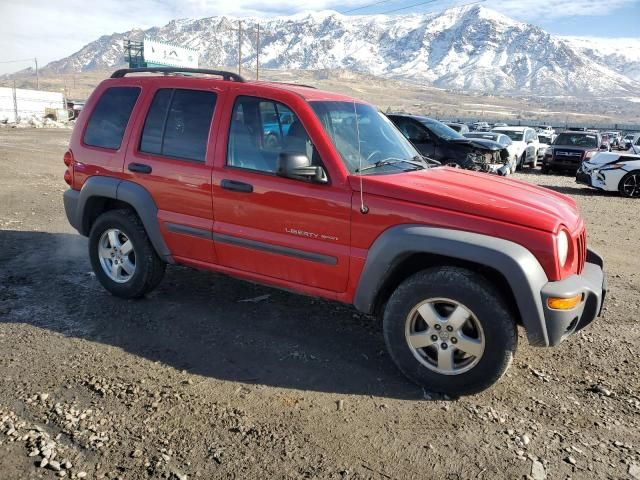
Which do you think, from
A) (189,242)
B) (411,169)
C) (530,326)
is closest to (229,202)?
(189,242)

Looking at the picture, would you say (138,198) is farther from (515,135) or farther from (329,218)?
(515,135)

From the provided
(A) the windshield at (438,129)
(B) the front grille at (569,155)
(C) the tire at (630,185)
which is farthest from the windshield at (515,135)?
(A) the windshield at (438,129)

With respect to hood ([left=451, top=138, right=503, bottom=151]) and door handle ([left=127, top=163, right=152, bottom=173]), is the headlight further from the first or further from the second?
hood ([left=451, top=138, right=503, bottom=151])

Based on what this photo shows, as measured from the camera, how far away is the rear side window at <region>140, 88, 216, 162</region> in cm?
437

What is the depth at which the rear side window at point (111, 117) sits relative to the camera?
483 centimetres

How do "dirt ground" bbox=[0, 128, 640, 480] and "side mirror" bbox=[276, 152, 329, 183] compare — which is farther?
"side mirror" bbox=[276, 152, 329, 183]

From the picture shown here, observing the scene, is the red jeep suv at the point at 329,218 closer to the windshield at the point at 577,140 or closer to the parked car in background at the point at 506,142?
the parked car in background at the point at 506,142

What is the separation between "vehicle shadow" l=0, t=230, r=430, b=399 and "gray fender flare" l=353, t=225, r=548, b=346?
72 centimetres

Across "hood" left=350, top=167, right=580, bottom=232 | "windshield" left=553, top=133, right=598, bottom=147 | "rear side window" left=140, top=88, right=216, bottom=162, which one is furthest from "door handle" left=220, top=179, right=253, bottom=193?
"windshield" left=553, top=133, right=598, bottom=147

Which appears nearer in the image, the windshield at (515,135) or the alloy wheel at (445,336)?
the alloy wheel at (445,336)

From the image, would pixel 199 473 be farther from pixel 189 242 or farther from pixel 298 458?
pixel 189 242

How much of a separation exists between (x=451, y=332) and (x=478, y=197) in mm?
902

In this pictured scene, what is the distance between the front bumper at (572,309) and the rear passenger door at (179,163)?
8.31 feet

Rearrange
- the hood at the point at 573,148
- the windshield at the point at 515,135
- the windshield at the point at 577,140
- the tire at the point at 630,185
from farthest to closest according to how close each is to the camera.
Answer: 1. the windshield at the point at 515,135
2. the windshield at the point at 577,140
3. the hood at the point at 573,148
4. the tire at the point at 630,185
